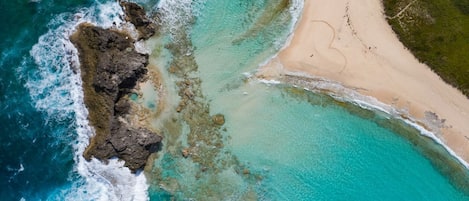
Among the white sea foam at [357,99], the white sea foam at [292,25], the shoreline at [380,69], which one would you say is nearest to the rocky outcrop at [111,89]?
the white sea foam at [292,25]

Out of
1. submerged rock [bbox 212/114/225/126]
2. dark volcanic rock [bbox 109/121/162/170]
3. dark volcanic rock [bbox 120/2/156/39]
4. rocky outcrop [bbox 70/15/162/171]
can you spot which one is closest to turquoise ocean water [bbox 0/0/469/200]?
submerged rock [bbox 212/114/225/126]

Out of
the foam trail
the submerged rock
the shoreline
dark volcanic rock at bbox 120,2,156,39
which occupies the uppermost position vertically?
the shoreline

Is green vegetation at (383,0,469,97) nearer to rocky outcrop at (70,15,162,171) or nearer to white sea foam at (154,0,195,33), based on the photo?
white sea foam at (154,0,195,33)

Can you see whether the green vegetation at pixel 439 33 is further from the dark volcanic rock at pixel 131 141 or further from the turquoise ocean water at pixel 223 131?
the dark volcanic rock at pixel 131 141

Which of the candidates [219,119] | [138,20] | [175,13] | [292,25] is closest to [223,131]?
[219,119]

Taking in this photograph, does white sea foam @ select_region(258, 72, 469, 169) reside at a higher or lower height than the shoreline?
lower
